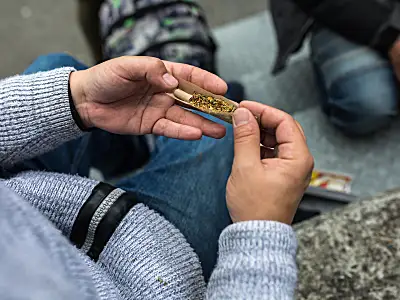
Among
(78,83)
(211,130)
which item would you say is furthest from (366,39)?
(78,83)

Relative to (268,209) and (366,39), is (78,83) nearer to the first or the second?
(268,209)

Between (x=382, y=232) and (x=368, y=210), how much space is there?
5cm

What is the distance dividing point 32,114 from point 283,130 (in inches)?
13.3

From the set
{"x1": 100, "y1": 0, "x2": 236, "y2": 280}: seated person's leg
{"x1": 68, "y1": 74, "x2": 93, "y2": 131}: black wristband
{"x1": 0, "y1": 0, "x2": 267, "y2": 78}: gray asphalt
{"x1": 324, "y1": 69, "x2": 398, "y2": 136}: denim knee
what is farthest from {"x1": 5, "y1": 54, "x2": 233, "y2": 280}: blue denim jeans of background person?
{"x1": 0, "y1": 0, "x2": 267, "y2": 78}: gray asphalt

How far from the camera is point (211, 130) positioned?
63 centimetres

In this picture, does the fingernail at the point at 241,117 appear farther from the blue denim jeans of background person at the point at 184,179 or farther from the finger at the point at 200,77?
the blue denim jeans of background person at the point at 184,179

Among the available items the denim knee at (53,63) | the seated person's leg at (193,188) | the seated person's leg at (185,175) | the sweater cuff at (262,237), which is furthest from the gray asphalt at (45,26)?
the sweater cuff at (262,237)

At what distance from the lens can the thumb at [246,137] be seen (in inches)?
21.0

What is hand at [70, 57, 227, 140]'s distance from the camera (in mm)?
594

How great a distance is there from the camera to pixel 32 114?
2.02 feet

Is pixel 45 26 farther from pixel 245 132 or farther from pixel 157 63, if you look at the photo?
pixel 245 132

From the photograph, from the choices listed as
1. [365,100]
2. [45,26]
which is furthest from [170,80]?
[45,26]

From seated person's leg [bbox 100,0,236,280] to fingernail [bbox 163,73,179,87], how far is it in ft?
0.60

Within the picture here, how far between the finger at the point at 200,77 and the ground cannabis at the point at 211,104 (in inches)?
0.7
